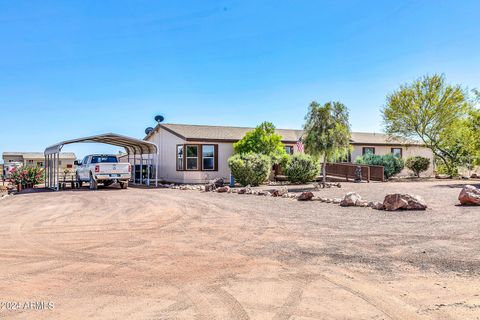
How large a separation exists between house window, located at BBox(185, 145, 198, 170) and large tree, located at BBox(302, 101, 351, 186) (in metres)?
7.86

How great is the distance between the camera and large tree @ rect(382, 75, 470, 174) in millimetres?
29906

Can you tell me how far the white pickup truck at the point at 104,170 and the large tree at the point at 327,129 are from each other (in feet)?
35.4

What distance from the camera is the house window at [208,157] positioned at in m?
25.8

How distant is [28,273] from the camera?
5.48m

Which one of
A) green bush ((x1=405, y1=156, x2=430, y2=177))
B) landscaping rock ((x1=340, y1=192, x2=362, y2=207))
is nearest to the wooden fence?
green bush ((x1=405, y1=156, x2=430, y2=177))

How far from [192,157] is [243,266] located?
2003cm

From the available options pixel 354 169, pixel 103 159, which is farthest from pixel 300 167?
pixel 103 159

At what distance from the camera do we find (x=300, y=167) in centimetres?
2480

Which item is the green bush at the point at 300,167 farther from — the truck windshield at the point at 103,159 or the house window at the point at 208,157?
the truck windshield at the point at 103,159

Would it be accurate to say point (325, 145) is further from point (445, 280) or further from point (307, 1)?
point (445, 280)

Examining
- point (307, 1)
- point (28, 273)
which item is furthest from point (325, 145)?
point (28, 273)

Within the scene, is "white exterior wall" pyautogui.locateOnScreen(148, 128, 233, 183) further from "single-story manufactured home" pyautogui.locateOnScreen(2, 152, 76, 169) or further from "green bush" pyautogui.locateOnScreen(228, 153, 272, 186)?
"single-story manufactured home" pyautogui.locateOnScreen(2, 152, 76, 169)

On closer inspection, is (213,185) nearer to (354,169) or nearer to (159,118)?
(159,118)

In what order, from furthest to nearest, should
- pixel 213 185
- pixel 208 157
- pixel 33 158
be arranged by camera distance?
pixel 33 158
pixel 208 157
pixel 213 185
